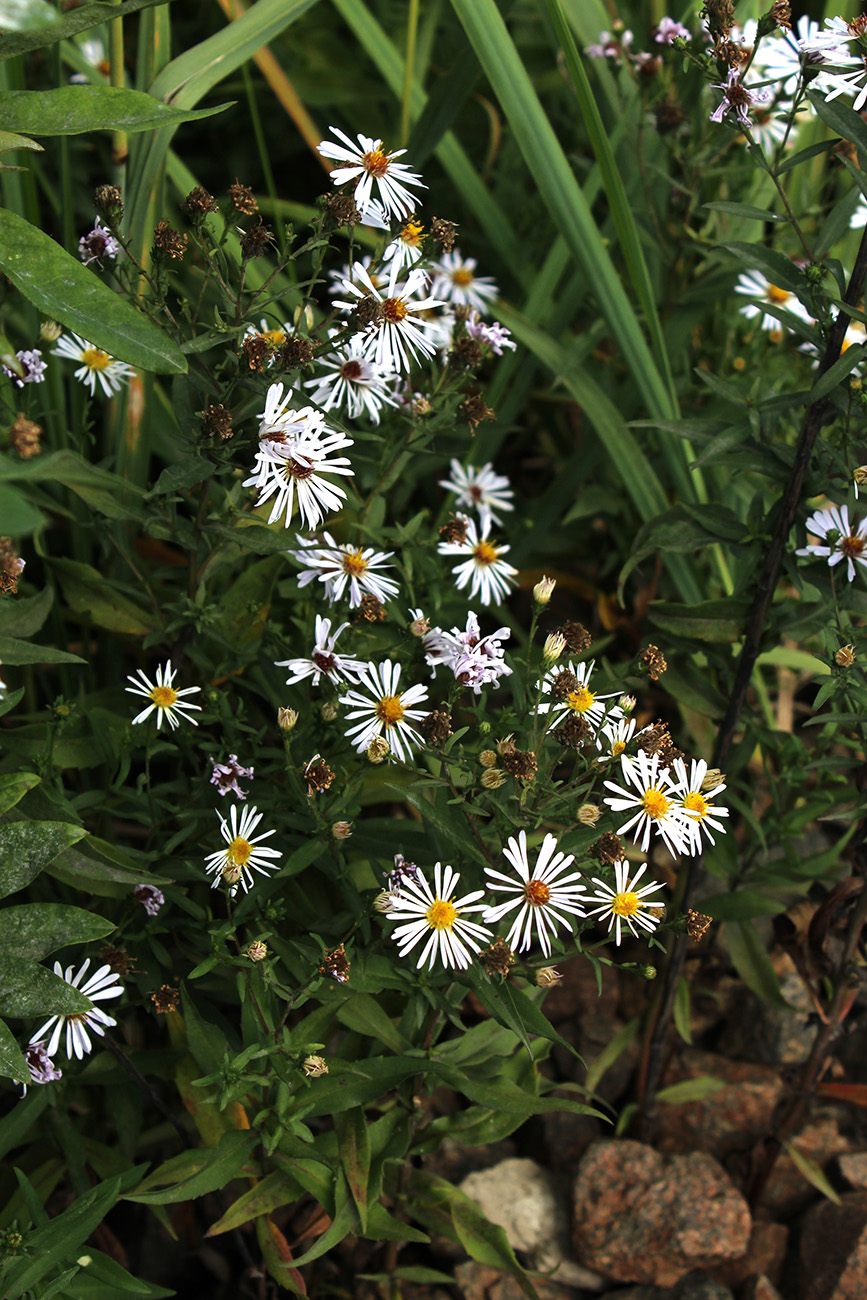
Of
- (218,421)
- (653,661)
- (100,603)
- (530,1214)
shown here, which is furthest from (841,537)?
(530,1214)

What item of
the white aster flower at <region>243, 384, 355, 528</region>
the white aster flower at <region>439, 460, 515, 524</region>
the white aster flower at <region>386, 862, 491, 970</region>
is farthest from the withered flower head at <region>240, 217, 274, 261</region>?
the white aster flower at <region>386, 862, 491, 970</region>

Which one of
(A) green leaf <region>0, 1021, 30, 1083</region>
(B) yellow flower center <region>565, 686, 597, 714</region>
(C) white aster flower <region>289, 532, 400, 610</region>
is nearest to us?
(A) green leaf <region>0, 1021, 30, 1083</region>

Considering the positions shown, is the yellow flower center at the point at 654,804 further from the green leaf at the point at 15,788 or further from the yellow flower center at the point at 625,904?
the green leaf at the point at 15,788

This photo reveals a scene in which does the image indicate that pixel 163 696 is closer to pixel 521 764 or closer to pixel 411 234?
pixel 521 764

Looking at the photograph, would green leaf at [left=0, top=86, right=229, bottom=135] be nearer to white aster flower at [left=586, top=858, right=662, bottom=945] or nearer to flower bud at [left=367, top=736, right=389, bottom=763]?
flower bud at [left=367, top=736, right=389, bottom=763]

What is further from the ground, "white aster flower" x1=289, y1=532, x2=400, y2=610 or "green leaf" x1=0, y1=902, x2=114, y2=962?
"white aster flower" x1=289, y1=532, x2=400, y2=610

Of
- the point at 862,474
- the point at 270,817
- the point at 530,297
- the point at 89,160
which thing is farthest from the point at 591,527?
the point at 89,160

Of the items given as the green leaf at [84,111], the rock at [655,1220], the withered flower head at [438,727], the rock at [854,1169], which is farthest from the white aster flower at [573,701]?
the rock at [854,1169]

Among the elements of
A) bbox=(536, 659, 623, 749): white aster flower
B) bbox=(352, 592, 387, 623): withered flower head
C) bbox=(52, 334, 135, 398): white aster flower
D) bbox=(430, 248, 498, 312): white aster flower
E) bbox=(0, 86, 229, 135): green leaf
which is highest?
bbox=(430, 248, 498, 312): white aster flower
